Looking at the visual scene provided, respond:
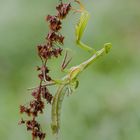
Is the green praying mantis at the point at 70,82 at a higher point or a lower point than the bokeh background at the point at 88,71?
lower

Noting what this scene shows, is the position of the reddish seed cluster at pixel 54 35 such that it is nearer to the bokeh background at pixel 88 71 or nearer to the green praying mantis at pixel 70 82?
the green praying mantis at pixel 70 82

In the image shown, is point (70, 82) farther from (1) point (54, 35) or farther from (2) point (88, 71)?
(2) point (88, 71)

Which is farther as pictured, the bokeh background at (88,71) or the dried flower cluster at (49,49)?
the bokeh background at (88,71)

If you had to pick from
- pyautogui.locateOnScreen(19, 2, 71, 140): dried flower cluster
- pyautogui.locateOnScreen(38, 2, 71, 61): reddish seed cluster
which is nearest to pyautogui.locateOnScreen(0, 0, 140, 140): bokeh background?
pyautogui.locateOnScreen(19, 2, 71, 140): dried flower cluster

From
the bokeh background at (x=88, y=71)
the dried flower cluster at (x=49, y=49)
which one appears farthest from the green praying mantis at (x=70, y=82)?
the bokeh background at (x=88, y=71)

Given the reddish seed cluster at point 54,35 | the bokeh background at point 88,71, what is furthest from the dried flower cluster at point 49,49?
the bokeh background at point 88,71

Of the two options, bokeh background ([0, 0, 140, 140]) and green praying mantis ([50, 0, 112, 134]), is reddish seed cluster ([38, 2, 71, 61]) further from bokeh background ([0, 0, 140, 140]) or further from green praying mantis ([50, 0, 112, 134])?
bokeh background ([0, 0, 140, 140])

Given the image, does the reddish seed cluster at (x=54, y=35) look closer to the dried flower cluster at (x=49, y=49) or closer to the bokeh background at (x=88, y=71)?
the dried flower cluster at (x=49, y=49)

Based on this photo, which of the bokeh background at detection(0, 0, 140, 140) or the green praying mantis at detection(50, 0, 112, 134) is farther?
the bokeh background at detection(0, 0, 140, 140)

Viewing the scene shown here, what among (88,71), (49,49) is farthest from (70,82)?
(88,71)
